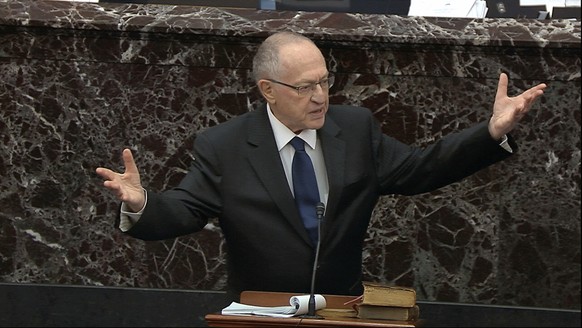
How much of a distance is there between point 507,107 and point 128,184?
121 cm

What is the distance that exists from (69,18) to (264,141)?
137cm

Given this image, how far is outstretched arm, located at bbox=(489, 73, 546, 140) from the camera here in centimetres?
454

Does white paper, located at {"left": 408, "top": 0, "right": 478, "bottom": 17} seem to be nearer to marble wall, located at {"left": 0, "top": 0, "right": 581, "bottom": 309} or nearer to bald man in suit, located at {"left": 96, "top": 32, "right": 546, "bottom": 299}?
marble wall, located at {"left": 0, "top": 0, "right": 581, "bottom": 309}

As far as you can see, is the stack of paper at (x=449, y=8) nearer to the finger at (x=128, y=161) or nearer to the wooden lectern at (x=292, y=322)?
the finger at (x=128, y=161)

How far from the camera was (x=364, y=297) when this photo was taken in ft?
13.7

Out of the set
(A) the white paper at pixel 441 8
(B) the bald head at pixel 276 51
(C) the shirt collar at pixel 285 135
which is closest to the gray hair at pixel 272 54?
(B) the bald head at pixel 276 51

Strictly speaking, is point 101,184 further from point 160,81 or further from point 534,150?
point 534,150

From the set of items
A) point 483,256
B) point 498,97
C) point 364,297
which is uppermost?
point 498,97

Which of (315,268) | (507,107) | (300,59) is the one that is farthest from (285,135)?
(507,107)

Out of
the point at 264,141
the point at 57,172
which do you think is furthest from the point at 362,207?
the point at 57,172

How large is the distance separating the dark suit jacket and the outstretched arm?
0.22 feet

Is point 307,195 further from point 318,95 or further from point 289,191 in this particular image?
point 318,95

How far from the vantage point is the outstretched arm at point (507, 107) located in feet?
14.9

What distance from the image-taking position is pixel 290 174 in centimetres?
492
